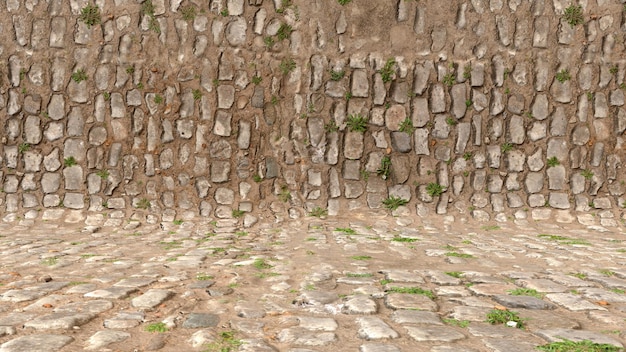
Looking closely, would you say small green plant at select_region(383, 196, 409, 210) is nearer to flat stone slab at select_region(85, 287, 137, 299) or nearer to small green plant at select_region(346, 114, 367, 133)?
small green plant at select_region(346, 114, 367, 133)

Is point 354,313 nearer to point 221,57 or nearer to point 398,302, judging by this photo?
point 398,302

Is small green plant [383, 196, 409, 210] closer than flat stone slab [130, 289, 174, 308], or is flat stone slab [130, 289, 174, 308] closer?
flat stone slab [130, 289, 174, 308]

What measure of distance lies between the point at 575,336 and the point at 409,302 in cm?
88

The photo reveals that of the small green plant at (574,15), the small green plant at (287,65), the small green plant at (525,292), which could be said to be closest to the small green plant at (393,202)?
the small green plant at (287,65)

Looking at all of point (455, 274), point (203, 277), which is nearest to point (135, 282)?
point (203, 277)

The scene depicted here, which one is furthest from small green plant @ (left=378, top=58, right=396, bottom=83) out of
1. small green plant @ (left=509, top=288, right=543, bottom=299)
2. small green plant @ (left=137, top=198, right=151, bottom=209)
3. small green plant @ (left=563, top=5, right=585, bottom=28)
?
small green plant @ (left=509, top=288, right=543, bottom=299)

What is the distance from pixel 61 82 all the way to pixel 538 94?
624 centimetres

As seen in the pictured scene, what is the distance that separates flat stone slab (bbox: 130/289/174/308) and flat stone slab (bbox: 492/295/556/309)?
1.92 metres

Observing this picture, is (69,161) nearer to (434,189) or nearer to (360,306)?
(434,189)

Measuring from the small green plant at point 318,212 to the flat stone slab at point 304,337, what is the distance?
4.65 meters

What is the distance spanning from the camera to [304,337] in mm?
2592

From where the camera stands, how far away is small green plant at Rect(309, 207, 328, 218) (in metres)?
7.36

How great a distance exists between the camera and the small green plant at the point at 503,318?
2846 millimetres

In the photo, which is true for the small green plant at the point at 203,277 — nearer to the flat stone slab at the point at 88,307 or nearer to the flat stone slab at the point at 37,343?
the flat stone slab at the point at 88,307
